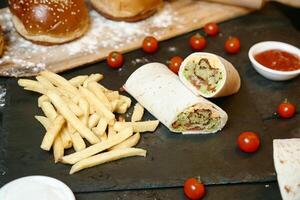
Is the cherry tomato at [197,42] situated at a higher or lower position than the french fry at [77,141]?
lower

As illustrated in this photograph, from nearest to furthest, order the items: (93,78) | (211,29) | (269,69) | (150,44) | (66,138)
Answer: (66,138)
(93,78)
(269,69)
(150,44)
(211,29)

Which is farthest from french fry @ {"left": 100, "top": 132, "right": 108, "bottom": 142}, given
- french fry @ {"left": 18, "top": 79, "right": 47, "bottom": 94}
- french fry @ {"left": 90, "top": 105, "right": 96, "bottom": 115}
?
french fry @ {"left": 18, "top": 79, "right": 47, "bottom": 94}

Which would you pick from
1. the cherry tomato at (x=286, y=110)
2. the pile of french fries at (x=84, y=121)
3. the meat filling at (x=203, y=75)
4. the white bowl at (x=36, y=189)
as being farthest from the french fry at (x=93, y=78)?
the cherry tomato at (x=286, y=110)

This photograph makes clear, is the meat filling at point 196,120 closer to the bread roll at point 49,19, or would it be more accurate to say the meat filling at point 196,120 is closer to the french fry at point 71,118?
the french fry at point 71,118

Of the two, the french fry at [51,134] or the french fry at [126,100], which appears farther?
the french fry at [126,100]

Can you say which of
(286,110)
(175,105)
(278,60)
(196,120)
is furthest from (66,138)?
(278,60)

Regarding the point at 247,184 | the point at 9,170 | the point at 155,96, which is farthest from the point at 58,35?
the point at 247,184

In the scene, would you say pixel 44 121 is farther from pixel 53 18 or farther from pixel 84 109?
pixel 53 18
